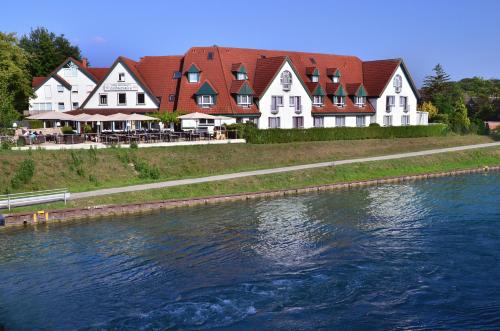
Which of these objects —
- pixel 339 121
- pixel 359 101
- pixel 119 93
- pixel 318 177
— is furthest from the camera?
pixel 359 101

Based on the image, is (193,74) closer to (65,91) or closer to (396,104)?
(65,91)

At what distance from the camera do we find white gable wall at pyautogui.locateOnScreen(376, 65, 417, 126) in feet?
230

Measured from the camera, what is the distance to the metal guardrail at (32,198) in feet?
104

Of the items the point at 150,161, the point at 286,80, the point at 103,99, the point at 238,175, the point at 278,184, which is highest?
the point at 286,80

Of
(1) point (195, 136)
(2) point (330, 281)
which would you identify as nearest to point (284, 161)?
(1) point (195, 136)

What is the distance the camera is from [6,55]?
63.3m

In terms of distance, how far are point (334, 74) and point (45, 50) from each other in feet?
168

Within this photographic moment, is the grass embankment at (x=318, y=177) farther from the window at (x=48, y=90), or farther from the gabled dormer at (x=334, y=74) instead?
the window at (x=48, y=90)

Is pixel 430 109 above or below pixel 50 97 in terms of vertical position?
below

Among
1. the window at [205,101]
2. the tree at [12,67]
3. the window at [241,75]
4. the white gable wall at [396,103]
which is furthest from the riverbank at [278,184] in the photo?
the tree at [12,67]

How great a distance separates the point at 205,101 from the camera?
2299 inches

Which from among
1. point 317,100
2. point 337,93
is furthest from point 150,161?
point 337,93

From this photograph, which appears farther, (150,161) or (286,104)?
(286,104)

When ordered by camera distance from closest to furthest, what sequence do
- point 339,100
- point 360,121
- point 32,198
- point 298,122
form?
1. point 32,198
2. point 298,122
3. point 339,100
4. point 360,121
